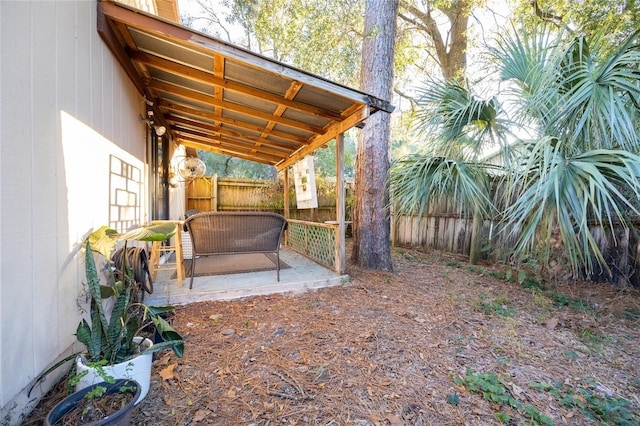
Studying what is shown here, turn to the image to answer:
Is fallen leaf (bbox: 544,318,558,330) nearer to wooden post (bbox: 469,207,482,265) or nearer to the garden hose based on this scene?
wooden post (bbox: 469,207,482,265)

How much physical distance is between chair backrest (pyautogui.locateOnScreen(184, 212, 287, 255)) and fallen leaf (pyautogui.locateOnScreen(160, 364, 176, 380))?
1535 mm

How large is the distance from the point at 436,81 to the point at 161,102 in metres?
4.29

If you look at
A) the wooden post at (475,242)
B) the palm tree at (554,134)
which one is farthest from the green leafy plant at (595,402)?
the wooden post at (475,242)

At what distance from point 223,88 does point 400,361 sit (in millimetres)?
3464

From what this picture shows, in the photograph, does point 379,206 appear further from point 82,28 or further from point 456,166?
point 82,28

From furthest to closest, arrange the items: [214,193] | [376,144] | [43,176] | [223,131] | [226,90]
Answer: [214,193], [223,131], [376,144], [226,90], [43,176]

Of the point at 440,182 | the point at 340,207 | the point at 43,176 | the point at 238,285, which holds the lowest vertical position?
the point at 238,285

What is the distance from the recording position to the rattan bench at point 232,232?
3.11 m

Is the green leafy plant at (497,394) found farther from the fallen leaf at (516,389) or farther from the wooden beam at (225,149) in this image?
the wooden beam at (225,149)

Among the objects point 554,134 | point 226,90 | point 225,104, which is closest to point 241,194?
point 225,104

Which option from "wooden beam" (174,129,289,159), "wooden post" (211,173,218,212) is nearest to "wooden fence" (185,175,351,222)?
"wooden post" (211,173,218,212)

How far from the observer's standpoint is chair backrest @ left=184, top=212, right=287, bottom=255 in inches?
122

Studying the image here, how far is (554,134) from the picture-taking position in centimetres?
279

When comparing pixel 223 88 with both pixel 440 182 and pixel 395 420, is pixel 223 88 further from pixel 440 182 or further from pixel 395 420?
pixel 395 420
